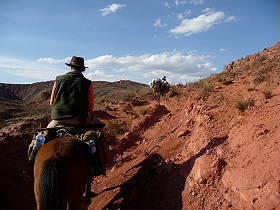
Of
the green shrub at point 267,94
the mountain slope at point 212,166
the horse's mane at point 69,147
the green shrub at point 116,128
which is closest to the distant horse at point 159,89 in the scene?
the green shrub at point 116,128

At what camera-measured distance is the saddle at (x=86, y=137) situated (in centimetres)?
574

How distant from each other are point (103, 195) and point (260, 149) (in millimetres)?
3602

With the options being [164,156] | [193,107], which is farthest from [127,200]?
[193,107]

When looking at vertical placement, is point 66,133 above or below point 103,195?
above

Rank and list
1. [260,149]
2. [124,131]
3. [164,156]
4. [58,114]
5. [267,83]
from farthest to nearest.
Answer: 1. [124,131]
2. [267,83]
3. [164,156]
4. [58,114]
5. [260,149]

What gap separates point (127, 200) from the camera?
21.5 ft

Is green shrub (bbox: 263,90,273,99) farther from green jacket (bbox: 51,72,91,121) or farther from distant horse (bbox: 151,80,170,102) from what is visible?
distant horse (bbox: 151,80,170,102)

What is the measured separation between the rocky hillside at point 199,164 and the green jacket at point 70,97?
210 centimetres

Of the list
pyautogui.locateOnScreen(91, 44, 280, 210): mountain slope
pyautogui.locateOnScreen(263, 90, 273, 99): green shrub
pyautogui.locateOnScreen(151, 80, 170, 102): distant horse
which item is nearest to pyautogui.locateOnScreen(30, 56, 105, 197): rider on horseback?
pyautogui.locateOnScreen(91, 44, 280, 210): mountain slope

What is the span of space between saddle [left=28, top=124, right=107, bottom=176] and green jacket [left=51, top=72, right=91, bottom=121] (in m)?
0.31

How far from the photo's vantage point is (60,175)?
4355 mm

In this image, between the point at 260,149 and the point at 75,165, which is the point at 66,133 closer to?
the point at 75,165

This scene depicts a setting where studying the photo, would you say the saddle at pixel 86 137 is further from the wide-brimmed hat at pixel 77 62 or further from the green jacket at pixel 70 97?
the wide-brimmed hat at pixel 77 62

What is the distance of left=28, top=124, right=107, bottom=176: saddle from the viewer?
18.8 ft
